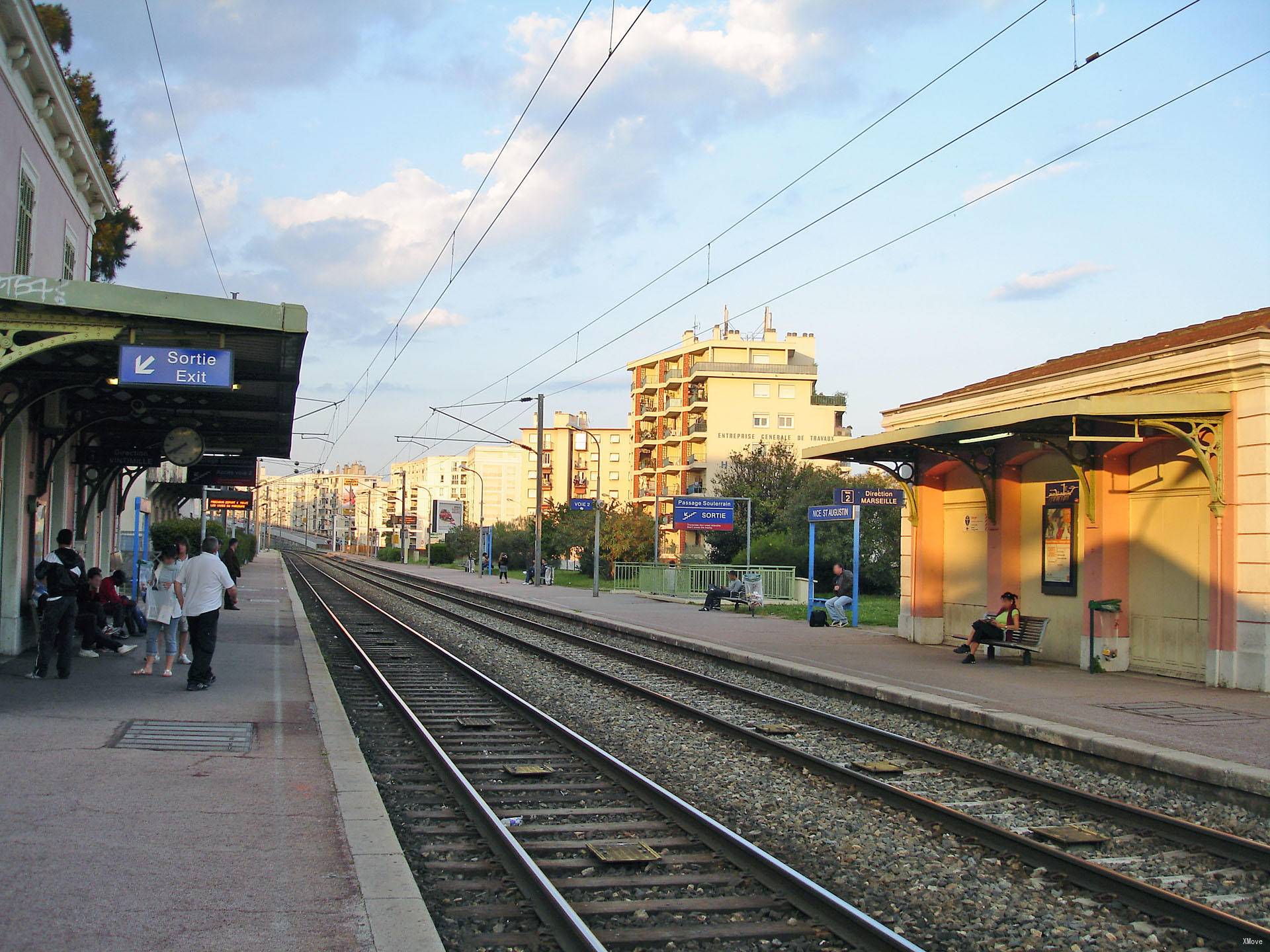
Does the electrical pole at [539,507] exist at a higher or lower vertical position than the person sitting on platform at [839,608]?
higher

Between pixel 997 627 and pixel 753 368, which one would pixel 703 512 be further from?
pixel 753 368

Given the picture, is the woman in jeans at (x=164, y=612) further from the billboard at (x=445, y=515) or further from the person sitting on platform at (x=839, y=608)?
the billboard at (x=445, y=515)

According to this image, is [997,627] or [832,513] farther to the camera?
[832,513]

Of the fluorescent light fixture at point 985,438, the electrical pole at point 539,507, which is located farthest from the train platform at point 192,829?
the electrical pole at point 539,507

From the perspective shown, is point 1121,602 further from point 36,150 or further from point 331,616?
point 331,616

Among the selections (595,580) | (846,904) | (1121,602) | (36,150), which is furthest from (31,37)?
(595,580)

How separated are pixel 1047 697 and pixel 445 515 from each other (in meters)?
75.1

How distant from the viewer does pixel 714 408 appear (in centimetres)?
8144

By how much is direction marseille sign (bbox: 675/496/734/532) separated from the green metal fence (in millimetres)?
1493

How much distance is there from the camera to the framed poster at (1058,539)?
16562 mm

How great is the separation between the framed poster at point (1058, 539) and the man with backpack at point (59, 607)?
42.4ft

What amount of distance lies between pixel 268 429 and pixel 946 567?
1198 centimetres

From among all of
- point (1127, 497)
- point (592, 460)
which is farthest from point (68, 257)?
point (592, 460)

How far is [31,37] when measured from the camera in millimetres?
13297
